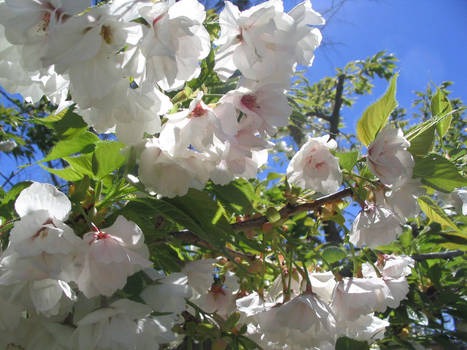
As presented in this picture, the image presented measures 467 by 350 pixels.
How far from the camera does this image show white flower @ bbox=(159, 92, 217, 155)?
47 cm

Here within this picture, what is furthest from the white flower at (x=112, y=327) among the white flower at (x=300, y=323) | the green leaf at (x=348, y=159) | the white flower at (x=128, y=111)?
the green leaf at (x=348, y=159)

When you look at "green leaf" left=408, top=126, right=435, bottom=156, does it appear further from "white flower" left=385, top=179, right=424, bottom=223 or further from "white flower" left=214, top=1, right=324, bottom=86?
"white flower" left=214, top=1, right=324, bottom=86

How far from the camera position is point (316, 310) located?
68 centimetres

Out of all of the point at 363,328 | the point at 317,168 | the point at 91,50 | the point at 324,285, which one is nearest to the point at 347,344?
the point at 363,328

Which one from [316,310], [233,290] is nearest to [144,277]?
[316,310]

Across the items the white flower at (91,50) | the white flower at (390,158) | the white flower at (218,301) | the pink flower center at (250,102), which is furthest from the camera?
the white flower at (218,301)

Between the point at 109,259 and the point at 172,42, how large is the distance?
10.6 inches

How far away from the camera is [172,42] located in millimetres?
435

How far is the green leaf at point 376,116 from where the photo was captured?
2.24ft

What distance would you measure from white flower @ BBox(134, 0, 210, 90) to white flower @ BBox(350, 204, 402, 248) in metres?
0.44

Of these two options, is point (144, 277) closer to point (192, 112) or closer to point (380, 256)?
point (192, 112)

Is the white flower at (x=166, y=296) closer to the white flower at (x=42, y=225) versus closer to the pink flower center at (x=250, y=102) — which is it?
the white flower at (x=42, y=225)

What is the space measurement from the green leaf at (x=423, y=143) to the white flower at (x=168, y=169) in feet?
1.35

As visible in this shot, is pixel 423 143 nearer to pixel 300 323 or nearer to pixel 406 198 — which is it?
pixel 406 198
